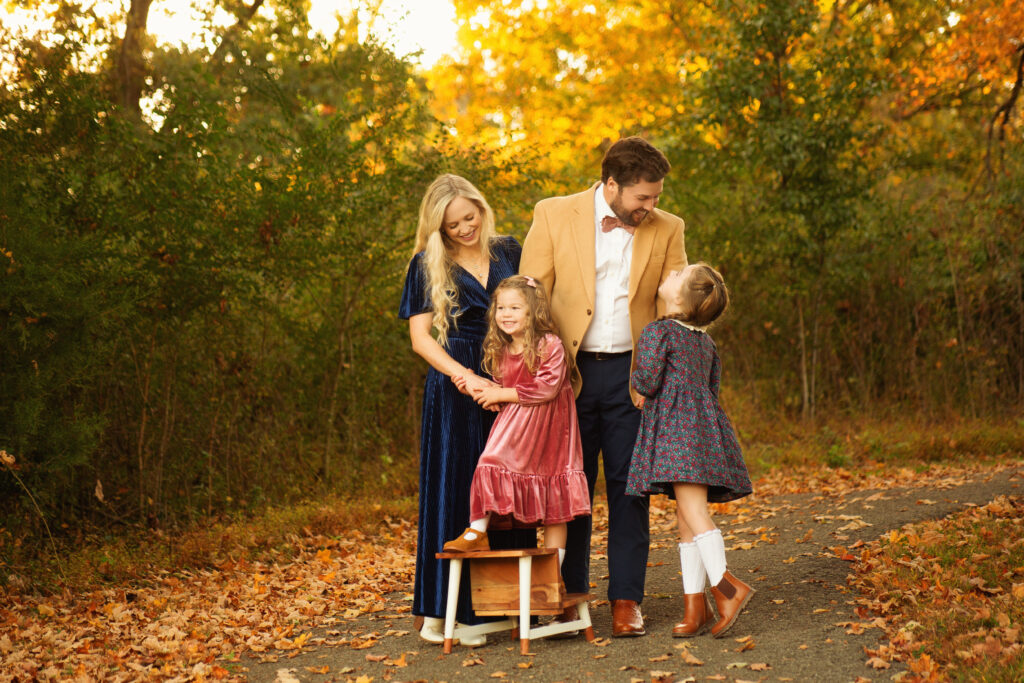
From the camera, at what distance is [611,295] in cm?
441

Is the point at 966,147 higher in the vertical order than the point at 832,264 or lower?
higher

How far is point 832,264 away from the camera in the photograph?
11.7m

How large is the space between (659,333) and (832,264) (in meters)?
8.17

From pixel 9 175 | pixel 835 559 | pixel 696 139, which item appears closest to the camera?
pixel 835 559

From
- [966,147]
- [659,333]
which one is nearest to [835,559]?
[659,333]

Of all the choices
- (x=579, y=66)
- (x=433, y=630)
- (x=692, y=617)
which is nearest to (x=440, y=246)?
(x=433, y=630)

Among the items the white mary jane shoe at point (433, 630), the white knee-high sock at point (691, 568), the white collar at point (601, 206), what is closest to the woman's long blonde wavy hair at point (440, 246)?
the white collar at point (601, 206)

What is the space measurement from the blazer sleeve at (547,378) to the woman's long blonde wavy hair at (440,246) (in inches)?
20.5

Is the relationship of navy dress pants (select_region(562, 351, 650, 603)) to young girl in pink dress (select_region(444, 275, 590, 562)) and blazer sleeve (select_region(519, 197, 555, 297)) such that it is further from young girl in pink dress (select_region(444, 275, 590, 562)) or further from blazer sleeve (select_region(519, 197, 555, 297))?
blazer sleeve (select_region(519, 197, 555, 297))

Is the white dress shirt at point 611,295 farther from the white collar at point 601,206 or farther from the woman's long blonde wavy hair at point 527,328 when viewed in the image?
the woman's long blonde wavy hair at point 527,328

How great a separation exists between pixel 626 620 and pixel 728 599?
1.58 feet

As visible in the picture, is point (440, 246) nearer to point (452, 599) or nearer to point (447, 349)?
point (447, 349)

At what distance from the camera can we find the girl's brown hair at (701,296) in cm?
425

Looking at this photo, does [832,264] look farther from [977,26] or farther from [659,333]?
[659,333]
